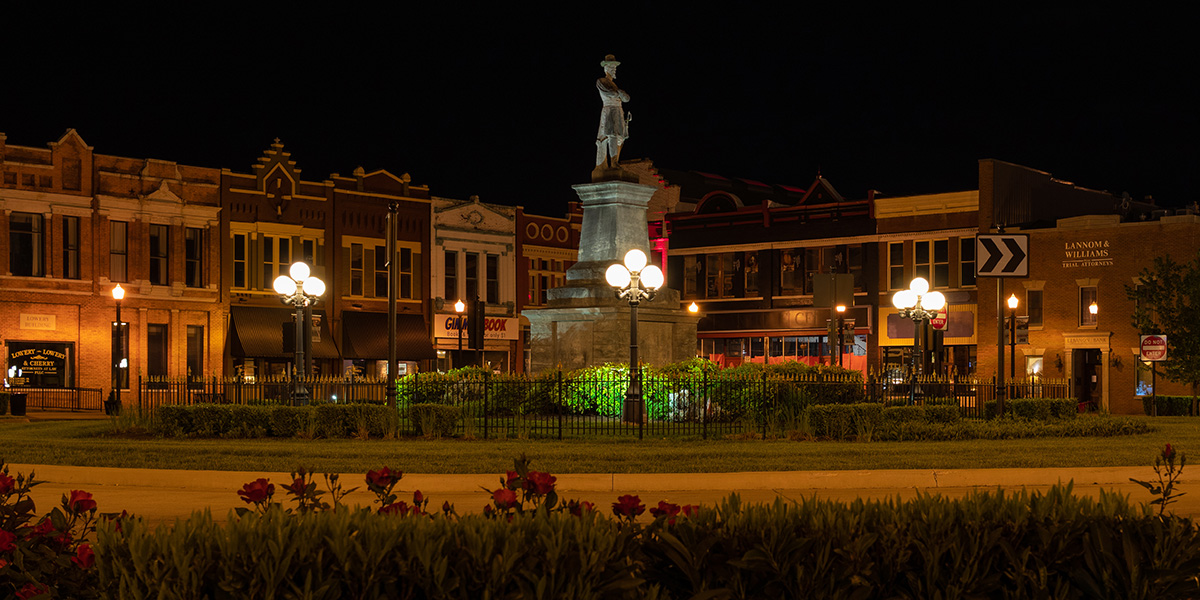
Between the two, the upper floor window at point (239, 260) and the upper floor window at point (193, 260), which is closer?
the upper floor window at point (193, 260)

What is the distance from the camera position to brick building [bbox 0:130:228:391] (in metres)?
46.5

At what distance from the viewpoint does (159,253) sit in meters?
50.2

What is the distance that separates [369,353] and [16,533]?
Result: 48344 millimetres

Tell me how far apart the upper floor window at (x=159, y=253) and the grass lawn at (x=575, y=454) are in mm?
26850

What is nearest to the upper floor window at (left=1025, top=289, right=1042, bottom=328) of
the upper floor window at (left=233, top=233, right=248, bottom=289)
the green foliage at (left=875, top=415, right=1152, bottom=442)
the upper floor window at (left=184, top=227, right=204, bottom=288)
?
the green foliage at (left=875, top=415, right=1152, bottom=442)

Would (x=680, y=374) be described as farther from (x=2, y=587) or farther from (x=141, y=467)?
(x=2, y=587)

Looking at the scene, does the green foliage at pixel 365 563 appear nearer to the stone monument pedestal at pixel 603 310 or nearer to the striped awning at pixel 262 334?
the stone monument pedestal at pixel 603 310

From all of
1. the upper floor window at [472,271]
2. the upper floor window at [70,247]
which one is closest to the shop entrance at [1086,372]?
the upper floor window at [472,271]

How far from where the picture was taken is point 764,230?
63.9 m

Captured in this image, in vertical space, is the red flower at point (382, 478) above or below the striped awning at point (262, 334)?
below

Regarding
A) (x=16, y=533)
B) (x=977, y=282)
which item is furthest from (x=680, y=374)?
(x=977, y=282)

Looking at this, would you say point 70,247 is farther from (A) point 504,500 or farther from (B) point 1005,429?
(A) point 504,500

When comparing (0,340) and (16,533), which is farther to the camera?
(0,340)

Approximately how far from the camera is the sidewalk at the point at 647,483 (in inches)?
663
